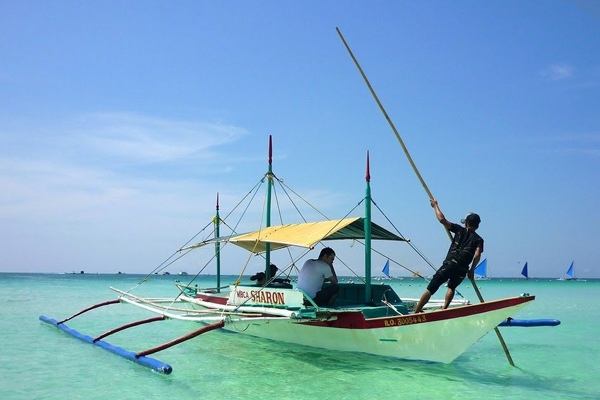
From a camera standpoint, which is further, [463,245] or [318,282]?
[318,282]

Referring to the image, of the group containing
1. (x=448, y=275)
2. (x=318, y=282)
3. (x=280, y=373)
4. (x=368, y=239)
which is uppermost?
(x=368, y=239)

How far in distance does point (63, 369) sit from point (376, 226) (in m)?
7.85

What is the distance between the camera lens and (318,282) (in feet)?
37.7

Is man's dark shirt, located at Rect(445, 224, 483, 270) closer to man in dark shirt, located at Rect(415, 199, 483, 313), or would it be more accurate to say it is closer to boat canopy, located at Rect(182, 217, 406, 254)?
man in dark shirt, located at Rect(415, 199, 483, 313)

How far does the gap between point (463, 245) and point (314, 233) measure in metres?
3.30

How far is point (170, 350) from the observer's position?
45.5ft

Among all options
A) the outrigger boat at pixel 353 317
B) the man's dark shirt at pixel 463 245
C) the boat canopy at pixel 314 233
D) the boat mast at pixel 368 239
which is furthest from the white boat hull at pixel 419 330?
the boat canopy at pixel 314 233

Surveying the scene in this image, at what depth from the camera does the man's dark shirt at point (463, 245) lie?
31.4 feet

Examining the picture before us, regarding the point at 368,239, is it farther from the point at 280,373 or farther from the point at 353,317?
the point at 280,373

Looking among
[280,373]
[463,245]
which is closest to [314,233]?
[280,373]

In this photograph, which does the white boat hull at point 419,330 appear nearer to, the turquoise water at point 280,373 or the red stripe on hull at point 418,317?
the red stripe on hull at point 418,317

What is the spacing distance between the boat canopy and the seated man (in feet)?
1.84

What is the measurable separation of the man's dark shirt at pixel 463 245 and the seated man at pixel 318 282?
9.18 feet

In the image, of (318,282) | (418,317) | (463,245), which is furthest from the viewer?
(318,282)
